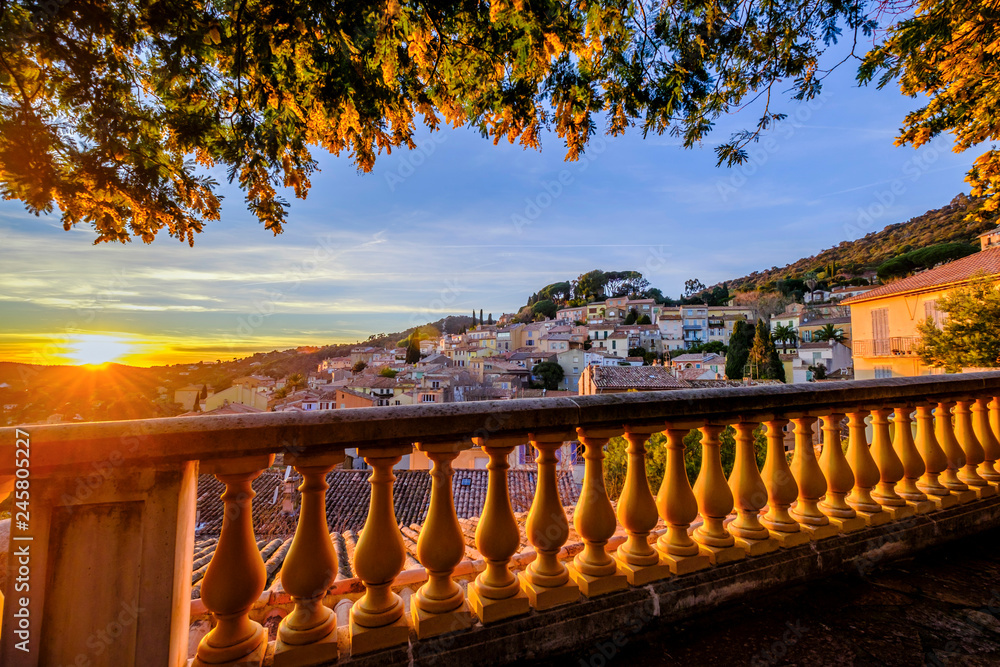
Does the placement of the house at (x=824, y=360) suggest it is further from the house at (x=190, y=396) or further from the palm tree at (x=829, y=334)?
the house at (x=190, y=396)

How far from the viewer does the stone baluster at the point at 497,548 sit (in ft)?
5.26

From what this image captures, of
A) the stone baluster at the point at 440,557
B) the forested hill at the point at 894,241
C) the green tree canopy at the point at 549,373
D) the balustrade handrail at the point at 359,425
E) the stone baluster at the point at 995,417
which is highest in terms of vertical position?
the forested hill at the point at 894,241

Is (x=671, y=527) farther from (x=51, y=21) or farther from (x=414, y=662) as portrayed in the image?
(x=51, y=21)

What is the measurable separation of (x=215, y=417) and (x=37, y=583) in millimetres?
554

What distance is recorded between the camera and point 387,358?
165ft

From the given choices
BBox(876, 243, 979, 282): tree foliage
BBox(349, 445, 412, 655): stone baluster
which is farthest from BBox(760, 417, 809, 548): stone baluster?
BBox(876, 243, 979, 282): tree foliage

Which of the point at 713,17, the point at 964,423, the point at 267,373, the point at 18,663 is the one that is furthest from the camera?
the point at 267,373

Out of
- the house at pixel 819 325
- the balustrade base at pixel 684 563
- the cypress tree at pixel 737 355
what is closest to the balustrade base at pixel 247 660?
the balustrade base at pixel 684 563

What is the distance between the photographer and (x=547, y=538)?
67.5 inches

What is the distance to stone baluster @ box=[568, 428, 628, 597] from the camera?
1.77 m

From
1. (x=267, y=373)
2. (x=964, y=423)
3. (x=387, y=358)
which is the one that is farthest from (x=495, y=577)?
(x=387, y=358)

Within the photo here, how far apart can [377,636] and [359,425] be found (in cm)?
69

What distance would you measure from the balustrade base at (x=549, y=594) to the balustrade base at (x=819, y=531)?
130cm

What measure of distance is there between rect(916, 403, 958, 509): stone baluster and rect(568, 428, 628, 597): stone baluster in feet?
7.34
